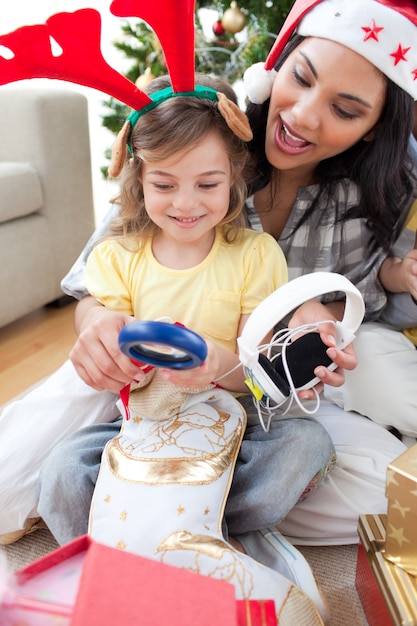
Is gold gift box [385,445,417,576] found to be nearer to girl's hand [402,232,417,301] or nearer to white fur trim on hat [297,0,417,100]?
girl's hand [402,232,417,301]

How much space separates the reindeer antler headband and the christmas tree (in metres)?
1.09

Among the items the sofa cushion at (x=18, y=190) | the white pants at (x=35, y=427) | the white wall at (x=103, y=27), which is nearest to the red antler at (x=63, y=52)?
the white pants at (x=35, y=427)

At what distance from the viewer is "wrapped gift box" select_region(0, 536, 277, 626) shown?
1.63 ft

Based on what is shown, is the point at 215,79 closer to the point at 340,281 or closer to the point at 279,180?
the point at 279,180

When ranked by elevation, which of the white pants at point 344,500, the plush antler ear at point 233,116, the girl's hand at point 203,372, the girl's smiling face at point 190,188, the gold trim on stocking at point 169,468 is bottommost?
the white pants at point 344,500

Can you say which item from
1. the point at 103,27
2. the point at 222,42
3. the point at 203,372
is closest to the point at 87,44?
the point at 203,372

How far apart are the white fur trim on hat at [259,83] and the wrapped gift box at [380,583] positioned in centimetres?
68

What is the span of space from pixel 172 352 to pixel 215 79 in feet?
1.63

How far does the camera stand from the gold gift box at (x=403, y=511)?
0.71 m

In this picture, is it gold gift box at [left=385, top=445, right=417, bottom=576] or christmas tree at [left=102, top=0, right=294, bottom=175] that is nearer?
gold gift box at [left=385, top=445, right=417, bottom=576]

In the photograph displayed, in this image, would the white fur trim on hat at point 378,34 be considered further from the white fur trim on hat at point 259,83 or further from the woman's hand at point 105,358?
the woman's hand at point 105,358

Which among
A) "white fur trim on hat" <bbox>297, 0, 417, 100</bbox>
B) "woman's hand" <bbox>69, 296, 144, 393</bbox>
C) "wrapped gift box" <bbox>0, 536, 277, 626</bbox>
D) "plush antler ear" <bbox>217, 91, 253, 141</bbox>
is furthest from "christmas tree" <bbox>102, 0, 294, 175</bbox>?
"wrapped gift box" <bbox>0, 536, 277, 626</bbox>

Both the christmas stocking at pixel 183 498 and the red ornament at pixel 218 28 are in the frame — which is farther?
the red ornament at pixel 218 28

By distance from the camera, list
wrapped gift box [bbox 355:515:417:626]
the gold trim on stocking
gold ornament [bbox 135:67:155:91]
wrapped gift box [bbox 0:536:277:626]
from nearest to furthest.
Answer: wrapped gift box [bbox 0:536:277:626]
wrapped gift box [bbox 355:515:417:626]
the gold trim on stocking
gold ornament [bbox 135:67:155:91]
